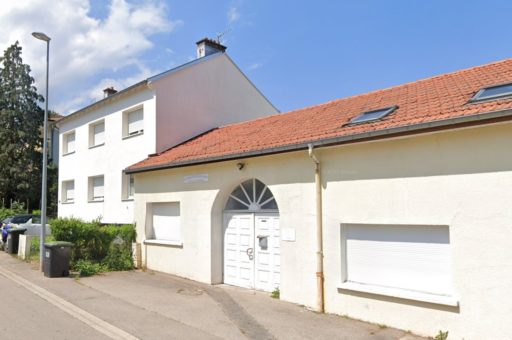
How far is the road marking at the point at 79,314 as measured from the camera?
6785mm

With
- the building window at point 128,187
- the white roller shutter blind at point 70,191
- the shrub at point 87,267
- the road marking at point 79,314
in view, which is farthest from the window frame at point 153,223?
the white roller shutter blind at point 70,191

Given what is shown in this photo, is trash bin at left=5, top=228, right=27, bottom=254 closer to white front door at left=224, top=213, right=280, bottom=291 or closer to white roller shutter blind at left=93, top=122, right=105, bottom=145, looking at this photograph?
white roller shutter blind at left=93, top=122, right=105, bottom=145

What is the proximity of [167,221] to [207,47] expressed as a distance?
27.6ft

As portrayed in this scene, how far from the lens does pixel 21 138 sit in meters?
33.1

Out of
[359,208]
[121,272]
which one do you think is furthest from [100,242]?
[359,208]

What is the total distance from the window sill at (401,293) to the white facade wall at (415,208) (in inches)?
3.7

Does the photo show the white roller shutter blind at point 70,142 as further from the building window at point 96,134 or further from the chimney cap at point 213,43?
the chimney cap at point 213,43

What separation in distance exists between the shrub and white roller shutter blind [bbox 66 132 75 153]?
1047cm

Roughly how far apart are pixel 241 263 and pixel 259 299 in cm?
163

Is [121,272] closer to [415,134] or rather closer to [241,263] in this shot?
[241,263]

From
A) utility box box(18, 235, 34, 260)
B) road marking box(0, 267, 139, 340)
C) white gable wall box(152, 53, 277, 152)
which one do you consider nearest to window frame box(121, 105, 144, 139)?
white gable wall box(152, 53, 277, 152)

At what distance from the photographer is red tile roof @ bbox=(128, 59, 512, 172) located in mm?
7613

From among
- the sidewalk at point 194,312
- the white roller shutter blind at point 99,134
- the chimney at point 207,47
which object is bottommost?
the sidewalk at point 194,312

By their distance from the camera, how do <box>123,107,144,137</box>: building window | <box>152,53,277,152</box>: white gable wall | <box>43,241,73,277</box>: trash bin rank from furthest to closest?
<box>123,107,144,137</box>: building window < <box>152,53,277,152</box>: white gable wall < <box>43,241,73,277</box>: trash bin
